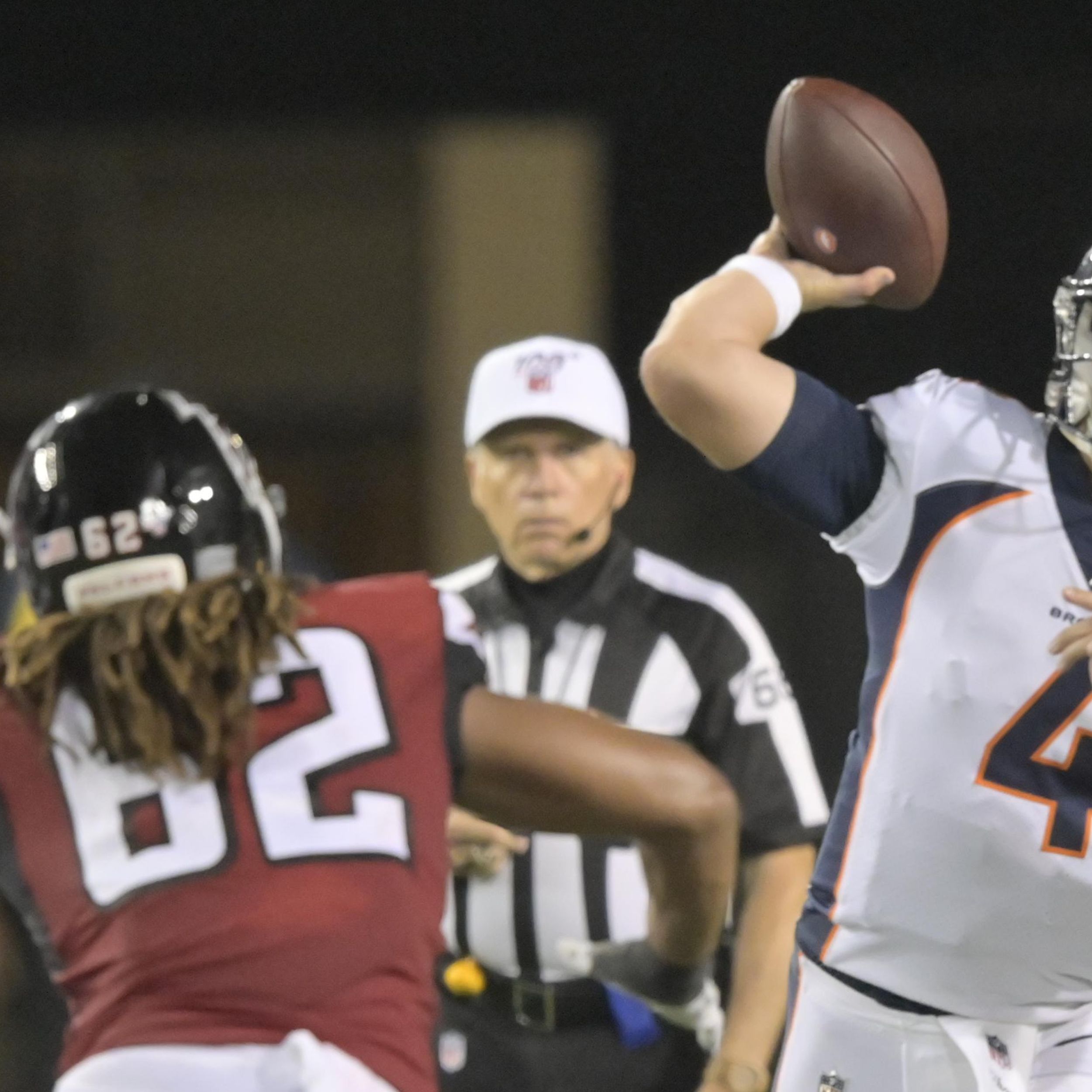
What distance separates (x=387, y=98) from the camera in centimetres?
746

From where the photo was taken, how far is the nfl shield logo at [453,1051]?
3.12 metres

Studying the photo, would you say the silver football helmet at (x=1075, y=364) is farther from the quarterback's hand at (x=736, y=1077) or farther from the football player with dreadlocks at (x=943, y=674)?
the quarterback's hand at (x=736, y=1077)

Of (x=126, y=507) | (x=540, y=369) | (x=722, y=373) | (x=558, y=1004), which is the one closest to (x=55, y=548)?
(x=126, y=507)

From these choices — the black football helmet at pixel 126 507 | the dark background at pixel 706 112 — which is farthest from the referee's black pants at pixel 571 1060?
the dark background at pixel 706 112

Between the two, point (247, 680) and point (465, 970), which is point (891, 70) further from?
point (247, 680)

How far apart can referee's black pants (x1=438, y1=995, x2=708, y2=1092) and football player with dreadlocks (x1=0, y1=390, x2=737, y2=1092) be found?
1.20 meters

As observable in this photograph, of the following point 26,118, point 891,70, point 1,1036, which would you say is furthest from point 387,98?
point 1,1036

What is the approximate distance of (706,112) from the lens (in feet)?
21.4

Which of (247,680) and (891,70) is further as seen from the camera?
(891,70)

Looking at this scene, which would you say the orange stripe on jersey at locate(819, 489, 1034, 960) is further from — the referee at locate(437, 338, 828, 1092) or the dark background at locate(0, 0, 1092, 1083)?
the dark background at locate(0, 0, 1092, 1083)

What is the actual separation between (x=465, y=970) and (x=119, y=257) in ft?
19.3

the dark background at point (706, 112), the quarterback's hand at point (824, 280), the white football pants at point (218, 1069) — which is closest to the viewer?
the white football pants at point (218, 1069)

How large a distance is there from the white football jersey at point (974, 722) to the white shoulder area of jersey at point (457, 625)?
49 centimetres

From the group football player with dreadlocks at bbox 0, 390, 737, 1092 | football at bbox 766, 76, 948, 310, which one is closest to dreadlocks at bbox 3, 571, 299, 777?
football player with dreadlocks at bbox 0, 390, 737, 1092
